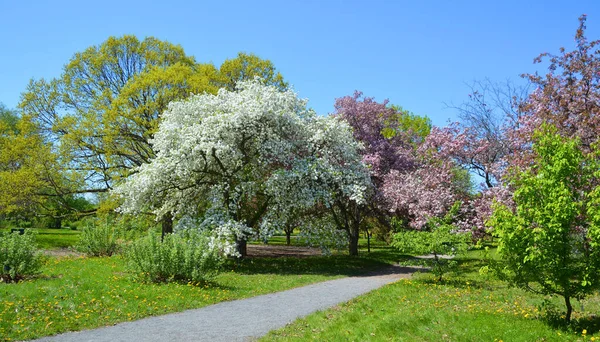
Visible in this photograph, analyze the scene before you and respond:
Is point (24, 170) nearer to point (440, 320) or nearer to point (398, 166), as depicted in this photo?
point (398, 166)

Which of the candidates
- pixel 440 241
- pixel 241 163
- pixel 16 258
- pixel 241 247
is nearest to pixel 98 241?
pixel 241 247

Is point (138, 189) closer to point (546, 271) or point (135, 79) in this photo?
point (135, 79)

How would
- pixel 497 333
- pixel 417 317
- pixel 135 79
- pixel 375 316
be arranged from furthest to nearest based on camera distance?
pixel 135 79 → pixel 375 316 → pixel 417 317 → pixel 497 333

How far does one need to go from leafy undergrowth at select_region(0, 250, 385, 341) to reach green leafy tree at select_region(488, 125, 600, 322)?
715cm

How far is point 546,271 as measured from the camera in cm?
770

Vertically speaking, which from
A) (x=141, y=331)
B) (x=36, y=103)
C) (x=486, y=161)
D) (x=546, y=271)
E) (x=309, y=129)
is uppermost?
(x=36, y=103)

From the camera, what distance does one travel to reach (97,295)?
10164 millimetres

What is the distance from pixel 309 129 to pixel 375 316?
1264cm

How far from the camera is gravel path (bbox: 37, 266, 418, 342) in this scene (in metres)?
7.55

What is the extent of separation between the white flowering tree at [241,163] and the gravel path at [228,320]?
6150mm

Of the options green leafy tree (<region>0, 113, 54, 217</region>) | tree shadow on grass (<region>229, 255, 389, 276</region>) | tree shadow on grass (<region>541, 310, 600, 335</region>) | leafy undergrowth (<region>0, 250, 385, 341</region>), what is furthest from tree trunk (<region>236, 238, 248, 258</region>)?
tree shadow on grass (<region>541, 310, 600, 335</region>)

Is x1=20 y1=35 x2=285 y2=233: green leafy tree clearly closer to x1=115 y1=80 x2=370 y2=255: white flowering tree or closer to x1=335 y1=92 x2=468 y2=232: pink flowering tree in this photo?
x1=115 y1=80 x2=370 y2=255: white flowering tree

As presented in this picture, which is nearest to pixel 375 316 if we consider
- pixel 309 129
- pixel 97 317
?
pixel 97 317

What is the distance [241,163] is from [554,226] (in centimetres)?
1475
